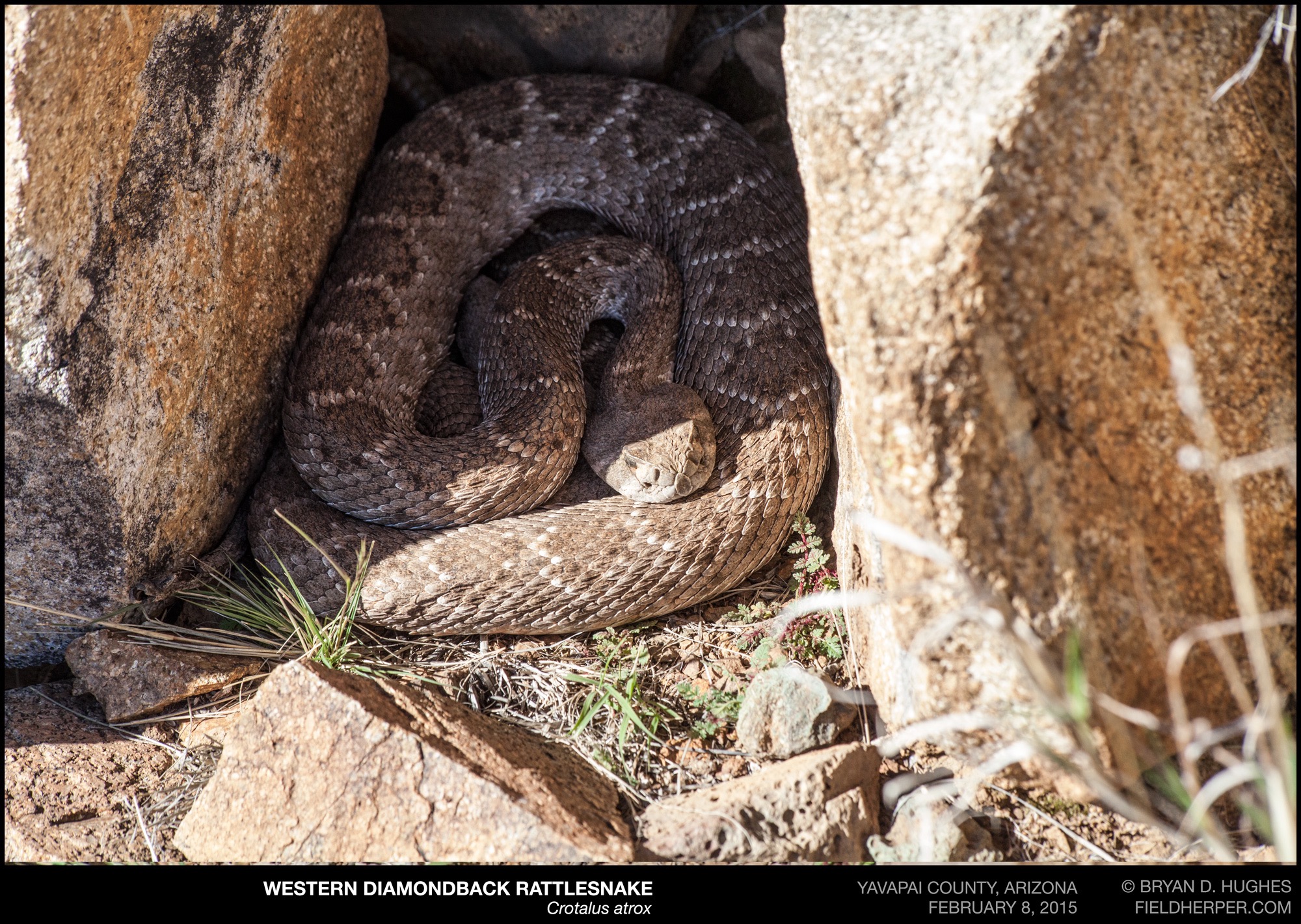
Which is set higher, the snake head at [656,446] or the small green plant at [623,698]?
the snake head at [656,446]

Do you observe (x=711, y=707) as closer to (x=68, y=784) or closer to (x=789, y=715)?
(x=789, y=715)

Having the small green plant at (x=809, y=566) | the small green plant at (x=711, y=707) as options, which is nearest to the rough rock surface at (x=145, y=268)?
the small green plant at (x=711, y=707)

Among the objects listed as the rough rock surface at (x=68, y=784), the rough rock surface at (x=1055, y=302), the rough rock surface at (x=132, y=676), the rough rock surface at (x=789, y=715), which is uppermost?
the rough rock surface at (x=1055, y=302)

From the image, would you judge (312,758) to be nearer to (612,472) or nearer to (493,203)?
(612,472)

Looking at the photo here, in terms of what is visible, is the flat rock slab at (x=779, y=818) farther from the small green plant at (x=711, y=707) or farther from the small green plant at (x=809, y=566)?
the small green plant at (x=809, y=566)

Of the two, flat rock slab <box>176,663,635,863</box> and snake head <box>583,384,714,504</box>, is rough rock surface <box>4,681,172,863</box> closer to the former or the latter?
flat rock slab <box>176,663,635,863</box>

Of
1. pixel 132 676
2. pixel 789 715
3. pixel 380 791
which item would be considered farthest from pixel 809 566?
pixel 132 676

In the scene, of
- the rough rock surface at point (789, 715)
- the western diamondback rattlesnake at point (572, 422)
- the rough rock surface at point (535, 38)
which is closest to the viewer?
the rough rock surface at point (789, 715)
